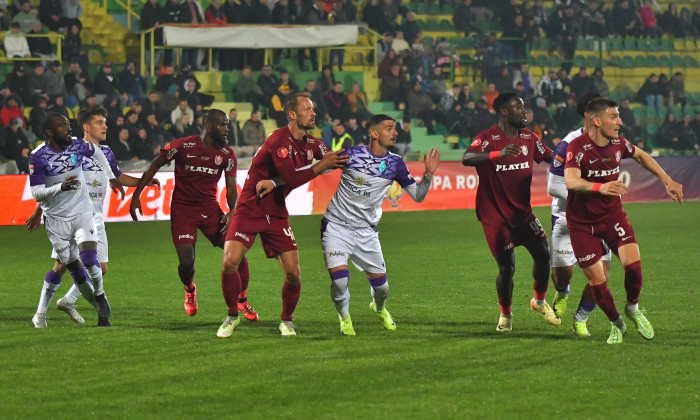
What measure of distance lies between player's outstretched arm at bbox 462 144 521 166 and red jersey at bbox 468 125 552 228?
164 millimetres

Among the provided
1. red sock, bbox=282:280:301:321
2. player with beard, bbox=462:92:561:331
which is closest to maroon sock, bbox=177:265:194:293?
red sock, bbox=282:280:301:321

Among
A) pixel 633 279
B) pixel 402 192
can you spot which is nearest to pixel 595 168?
pixel 633 279

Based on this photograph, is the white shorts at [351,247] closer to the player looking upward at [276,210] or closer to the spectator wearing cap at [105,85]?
the player looking upward at [276,210]

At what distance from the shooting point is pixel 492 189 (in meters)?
10.1

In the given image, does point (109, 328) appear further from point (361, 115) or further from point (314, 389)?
point (361, 115)

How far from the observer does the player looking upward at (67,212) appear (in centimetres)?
1034

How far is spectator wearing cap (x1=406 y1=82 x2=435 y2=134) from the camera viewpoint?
96.4 feet

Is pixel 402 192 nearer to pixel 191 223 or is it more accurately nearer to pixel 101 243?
pixel 101 243

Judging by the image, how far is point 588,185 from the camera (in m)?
8.70

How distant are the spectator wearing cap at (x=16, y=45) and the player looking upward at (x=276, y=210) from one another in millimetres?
17990

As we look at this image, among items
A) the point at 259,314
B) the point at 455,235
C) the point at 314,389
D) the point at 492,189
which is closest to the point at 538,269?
the point at 492,189

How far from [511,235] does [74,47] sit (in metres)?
18.9

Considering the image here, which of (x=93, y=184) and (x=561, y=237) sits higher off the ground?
(x=93, y=184)

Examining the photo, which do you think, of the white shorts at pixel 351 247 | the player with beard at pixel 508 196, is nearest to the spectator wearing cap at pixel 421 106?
the player with beard at pixel 508 196
